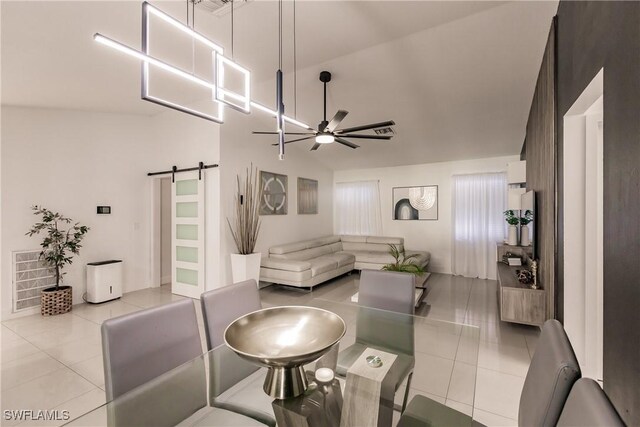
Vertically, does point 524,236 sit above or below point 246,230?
below

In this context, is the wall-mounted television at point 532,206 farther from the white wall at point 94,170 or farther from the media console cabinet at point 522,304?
the white wall at point 94,170

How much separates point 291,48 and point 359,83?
123 cm

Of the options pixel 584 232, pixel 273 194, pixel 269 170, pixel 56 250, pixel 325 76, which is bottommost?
pixel 56 250

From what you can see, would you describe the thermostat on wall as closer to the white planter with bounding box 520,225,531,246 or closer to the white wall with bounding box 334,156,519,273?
the white wall with bounding box 334,156,519,273

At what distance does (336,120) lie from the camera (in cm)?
290

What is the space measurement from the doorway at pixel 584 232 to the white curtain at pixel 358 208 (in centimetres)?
495

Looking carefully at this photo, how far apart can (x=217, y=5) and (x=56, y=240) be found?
3781 millimetres

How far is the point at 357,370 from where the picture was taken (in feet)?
4.10

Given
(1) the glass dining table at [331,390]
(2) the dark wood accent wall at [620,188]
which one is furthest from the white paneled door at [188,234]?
(2) the dark wood accent wall at [620,188]

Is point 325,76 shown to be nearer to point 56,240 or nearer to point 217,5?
point 217,5

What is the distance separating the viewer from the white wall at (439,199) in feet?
19.8

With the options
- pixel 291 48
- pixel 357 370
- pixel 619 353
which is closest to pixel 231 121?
pixel 291 48

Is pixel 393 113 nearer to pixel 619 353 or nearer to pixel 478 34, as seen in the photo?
pixel 478 34

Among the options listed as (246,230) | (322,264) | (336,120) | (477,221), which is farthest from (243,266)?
(477,221)
